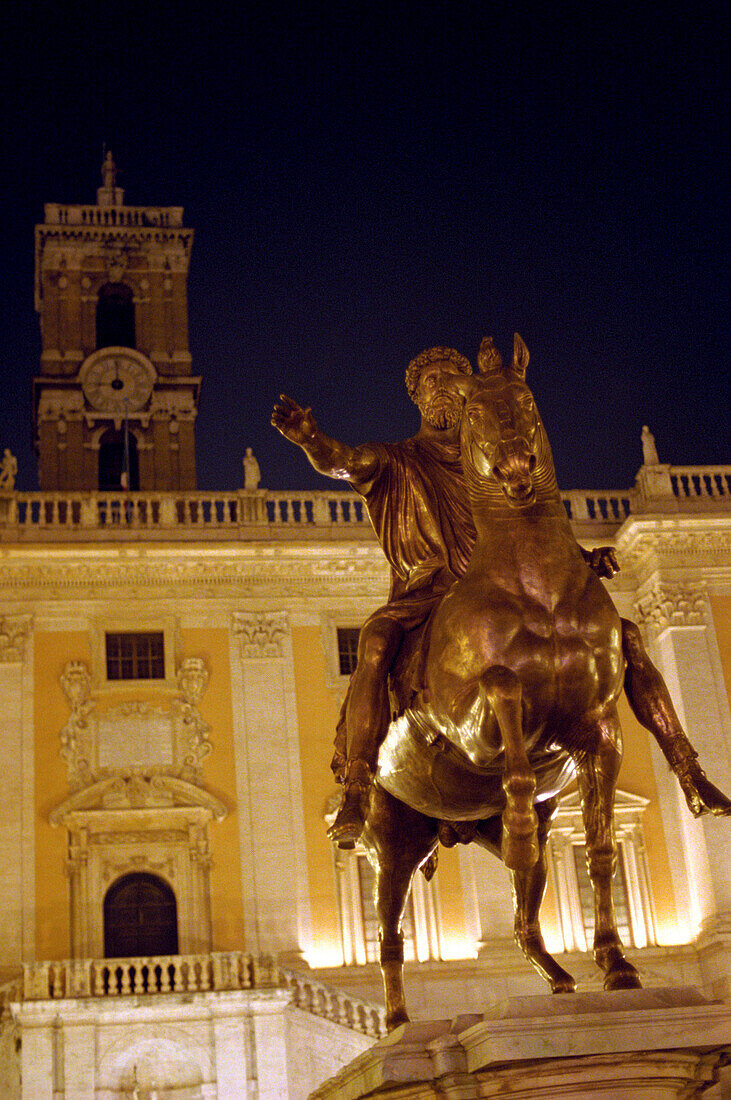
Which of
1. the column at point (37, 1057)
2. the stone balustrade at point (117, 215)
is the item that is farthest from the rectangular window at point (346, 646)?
the stone balustrade at point (117, 215)

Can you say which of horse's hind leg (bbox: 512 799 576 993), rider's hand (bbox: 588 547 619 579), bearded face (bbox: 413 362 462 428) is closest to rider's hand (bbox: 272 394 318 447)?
bearded face (bbox: 413 362 462 428)

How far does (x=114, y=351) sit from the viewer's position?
32.7 metres

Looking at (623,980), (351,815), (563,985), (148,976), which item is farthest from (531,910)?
(148,976)

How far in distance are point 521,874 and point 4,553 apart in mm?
19913

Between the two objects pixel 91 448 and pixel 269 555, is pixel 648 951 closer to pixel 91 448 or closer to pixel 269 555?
pixel 269 555

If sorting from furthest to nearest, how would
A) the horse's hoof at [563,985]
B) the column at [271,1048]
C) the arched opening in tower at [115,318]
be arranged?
1. the arched opening in tower at [115,318]
2. the column at [271,1048]
3. the horse's hoof at [563,985]

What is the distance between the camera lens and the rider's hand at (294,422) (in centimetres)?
711

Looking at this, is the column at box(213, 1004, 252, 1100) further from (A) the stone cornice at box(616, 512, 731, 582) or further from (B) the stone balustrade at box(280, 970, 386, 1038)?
(A) the stone cornice at box(616, 512, 731, 582)

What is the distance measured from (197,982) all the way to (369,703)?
624 inches

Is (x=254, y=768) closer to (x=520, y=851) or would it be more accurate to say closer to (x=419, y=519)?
(x=419, y=519)

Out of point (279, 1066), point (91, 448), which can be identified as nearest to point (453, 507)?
point (279, 1066)

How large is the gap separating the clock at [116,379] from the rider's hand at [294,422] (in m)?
26.0

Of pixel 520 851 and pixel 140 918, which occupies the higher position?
pixel 140 918

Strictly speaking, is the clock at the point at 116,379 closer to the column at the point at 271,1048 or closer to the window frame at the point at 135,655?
the window frame at the point at 135,655
